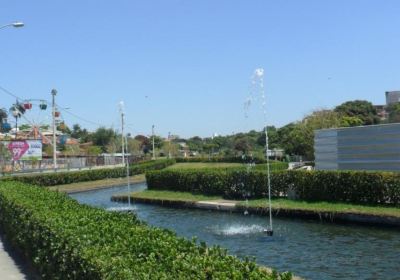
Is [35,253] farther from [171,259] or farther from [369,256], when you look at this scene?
[369,256]

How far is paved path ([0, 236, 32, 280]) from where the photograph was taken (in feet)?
35.6

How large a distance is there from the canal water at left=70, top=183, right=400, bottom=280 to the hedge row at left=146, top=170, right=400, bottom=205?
275 centimetres

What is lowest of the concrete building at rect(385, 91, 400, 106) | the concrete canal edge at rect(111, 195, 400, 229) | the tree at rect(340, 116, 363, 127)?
the concrete canal edge at rect(111, 195, 400, 229)

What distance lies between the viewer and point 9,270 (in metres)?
11.5

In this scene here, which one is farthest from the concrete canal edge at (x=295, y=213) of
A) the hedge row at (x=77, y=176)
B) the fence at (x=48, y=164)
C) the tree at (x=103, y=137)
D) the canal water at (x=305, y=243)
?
the tree at (x=103, y=137)

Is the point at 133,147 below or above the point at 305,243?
above

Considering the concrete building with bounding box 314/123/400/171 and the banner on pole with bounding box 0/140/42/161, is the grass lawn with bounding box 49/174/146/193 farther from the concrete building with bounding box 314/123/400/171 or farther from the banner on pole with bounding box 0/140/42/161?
the concrete building with bounding box 314/123/400/171

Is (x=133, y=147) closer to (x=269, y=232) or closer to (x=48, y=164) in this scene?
(x=48, y=164)

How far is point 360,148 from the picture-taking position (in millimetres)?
28453

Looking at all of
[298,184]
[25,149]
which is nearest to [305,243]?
[298,184]

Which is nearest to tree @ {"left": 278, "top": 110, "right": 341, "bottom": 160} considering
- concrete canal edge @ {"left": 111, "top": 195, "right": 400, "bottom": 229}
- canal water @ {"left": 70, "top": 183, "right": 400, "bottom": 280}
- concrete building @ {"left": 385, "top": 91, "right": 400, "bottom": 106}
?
concrete canal edge @ {"left": 111, "top": 195, "right": 400, "bottom": 229}

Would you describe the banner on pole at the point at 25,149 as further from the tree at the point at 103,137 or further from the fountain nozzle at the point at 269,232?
the tree at the point at 103,137

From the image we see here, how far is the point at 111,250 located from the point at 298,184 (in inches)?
806

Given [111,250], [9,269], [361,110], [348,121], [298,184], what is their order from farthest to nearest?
[361,110]
[348,121]
[298,184]
[9,269]
[111,250]
